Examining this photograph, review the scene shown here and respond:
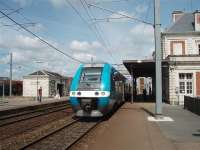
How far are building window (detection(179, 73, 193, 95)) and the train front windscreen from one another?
16.4 metres

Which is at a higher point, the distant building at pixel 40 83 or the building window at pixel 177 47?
the building window at pixel 177 47

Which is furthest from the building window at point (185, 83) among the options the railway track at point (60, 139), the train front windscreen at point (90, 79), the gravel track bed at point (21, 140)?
the gravel track bed at point (21, 140)

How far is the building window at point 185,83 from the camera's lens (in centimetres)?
3266

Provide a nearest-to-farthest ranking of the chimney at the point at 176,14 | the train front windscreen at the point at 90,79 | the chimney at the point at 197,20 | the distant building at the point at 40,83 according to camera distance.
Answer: the train front windscreen at the point at 90,79 < the chimney at the point at 197,20 < the chimney at the point at 176,14 < the distant building at the point at 40,83

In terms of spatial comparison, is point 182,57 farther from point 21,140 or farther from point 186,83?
point 21,140

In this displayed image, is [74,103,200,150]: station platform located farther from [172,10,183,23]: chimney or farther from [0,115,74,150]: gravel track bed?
[172,10,183,23]: chimney

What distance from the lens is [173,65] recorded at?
3238 cm

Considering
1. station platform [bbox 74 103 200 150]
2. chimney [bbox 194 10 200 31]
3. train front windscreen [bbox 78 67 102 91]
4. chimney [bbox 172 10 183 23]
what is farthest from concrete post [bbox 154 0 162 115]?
chimney [bbox 172 10 183 23]

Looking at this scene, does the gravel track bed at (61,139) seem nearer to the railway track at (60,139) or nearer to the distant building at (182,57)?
the railway track at (60,139)

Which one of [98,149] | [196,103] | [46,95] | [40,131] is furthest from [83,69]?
[46,95]

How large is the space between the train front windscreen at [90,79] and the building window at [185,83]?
16427 mm

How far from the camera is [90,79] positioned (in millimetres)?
17859

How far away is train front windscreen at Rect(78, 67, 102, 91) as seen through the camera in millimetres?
17406

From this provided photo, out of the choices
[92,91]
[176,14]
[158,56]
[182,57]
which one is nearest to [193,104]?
[158,56]
